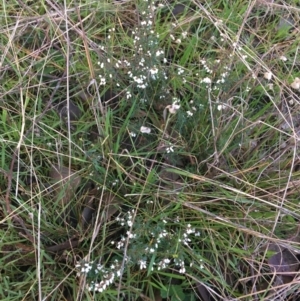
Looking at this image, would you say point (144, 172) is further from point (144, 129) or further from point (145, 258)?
point (145, 258)

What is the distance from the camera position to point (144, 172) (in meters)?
1.30

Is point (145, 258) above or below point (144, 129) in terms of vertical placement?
below

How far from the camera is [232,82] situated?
1.39 m

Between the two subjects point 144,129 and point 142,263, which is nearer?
point 142,263

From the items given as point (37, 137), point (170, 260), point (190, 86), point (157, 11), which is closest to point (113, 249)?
point (170, 260)

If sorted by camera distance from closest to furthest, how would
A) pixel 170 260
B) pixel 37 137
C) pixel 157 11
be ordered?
pixel 170 260
pixel 37 137
pixel 157 11

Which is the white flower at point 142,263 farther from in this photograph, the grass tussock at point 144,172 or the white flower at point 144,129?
the white flower at point 144,129

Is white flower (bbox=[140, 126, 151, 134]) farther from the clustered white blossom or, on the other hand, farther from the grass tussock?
the clustered white blossom

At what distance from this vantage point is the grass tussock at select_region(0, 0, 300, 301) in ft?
4.00

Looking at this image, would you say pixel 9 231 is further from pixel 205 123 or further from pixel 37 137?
pixel 205 123

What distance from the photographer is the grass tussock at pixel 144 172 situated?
122cm

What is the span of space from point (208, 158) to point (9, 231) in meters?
0.55

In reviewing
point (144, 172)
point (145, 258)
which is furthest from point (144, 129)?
point (145, 258)

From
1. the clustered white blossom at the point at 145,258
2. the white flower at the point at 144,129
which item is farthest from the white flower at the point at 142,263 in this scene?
the white flower at the point at 144,129
